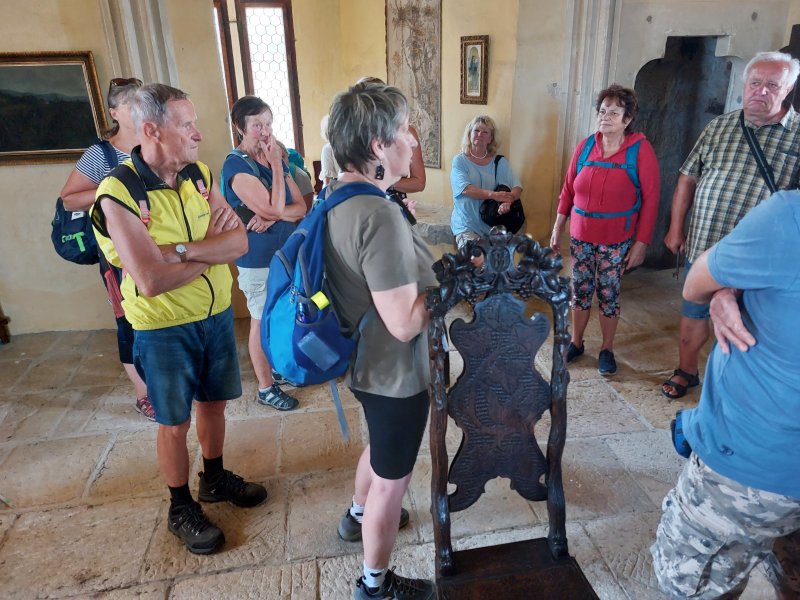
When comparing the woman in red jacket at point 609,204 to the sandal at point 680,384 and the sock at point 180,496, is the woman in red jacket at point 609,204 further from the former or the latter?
the sock at point 180,496

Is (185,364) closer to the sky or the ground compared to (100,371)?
closer to the sky

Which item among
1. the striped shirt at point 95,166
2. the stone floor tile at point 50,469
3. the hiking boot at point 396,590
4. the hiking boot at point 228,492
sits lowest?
the stone floor tile at point 50,469

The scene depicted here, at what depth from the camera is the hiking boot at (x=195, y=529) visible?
7.22ft

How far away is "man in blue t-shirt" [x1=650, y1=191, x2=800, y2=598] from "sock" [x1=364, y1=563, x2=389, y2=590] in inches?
33.0

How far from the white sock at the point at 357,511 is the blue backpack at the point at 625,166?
2.21 metres

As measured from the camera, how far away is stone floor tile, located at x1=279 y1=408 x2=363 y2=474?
276cm

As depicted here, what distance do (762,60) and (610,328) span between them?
5.46 ft

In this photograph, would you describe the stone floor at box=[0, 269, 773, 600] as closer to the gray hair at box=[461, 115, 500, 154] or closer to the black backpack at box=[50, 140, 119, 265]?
the black backpack at box=[50, 140, 119, 265]

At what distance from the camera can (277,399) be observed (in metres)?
3.29

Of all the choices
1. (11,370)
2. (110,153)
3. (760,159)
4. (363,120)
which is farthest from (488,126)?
(11,370)

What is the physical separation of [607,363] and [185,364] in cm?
262

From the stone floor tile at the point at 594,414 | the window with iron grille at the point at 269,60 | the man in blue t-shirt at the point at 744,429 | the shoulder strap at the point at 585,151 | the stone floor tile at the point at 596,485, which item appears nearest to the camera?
the man in blue t-shirt at the point at 744,429

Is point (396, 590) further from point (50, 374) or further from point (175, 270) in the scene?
point (50, 374)

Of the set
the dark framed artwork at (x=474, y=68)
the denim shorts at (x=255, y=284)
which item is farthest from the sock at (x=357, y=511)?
the dark framed artwork at (x=474, y=68)
